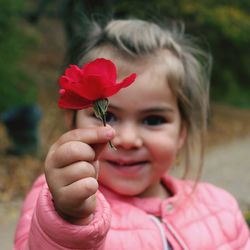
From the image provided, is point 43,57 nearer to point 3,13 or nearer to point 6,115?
point 6,115

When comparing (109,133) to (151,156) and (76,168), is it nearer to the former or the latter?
(76,168)

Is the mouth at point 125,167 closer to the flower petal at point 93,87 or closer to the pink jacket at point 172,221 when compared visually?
the pink jacket at point 172,221

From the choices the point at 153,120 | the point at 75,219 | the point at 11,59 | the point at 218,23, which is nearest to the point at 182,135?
the point at 153,120

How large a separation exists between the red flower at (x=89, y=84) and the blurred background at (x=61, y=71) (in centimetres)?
159

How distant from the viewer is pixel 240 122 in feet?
37.2

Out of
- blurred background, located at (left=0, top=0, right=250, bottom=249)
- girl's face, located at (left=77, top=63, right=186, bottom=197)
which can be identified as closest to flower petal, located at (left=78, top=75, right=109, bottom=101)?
girl's face, located at (left=77, top=63, right=186, bottom=197)

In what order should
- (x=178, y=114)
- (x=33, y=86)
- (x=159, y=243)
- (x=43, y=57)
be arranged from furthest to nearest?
(x=43, y=57), (x=33, y=86), (x=178, y=114), (x=159, y=243)

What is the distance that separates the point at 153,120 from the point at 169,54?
35 centimetres

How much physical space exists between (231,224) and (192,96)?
54cm

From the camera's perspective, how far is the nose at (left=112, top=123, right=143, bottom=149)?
1.72 metres

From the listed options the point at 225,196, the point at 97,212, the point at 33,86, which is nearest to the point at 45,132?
the point at 33,86

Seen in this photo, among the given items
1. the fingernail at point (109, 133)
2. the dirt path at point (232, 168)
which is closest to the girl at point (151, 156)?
the fingernail at point (109, 133)

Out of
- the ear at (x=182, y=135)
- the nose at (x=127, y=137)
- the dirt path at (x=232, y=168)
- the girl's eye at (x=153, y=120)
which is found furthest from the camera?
the dirt path at (x=232, y=168)

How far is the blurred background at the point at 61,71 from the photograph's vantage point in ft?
19.0
